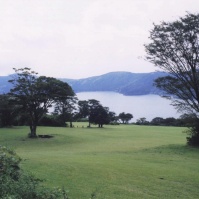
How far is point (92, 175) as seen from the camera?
12945mm

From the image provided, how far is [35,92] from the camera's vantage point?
45938 mm

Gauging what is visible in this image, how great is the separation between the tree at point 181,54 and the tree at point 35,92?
19.3 metres

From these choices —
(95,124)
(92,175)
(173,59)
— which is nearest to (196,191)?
(92,175)

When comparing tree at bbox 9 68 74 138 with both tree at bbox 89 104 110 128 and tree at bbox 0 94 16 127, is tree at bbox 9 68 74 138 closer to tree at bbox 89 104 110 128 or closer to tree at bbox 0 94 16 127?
tree at bbox 0 94 16 127

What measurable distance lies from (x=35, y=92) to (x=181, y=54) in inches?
928

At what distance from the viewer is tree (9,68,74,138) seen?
150ft

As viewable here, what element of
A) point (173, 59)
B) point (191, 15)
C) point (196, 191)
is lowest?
point (196, 191)

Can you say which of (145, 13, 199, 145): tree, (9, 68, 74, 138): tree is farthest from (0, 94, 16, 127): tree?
(145, 13, 199, 145): tree

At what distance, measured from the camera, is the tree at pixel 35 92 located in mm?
45778

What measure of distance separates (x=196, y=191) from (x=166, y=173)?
2863 mm

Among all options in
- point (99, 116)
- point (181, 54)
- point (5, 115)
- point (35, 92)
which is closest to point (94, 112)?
point (99, 116)

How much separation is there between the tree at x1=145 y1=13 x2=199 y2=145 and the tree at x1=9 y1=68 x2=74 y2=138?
758 inches

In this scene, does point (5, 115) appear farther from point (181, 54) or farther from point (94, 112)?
point (181, 54)

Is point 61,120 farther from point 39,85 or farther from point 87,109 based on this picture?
point 39,85
